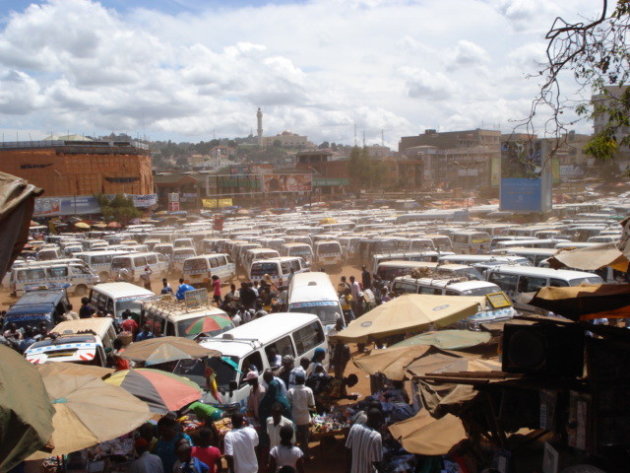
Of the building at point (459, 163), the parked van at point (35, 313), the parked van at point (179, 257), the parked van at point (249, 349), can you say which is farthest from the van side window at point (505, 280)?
the building at point (459, 163)

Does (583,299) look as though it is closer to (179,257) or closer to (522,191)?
(179,257)

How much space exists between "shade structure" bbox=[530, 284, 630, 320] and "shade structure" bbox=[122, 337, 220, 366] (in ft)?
16.4

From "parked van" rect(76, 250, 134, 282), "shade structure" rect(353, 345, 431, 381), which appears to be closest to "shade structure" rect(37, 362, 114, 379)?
"shade structure" rect(353, 345, 431, 381)

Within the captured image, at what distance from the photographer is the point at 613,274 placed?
50.9ft

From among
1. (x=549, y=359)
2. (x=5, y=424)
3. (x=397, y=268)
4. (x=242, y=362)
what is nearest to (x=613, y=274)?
(x=397, y=268)

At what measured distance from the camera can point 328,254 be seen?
27875 millimetres

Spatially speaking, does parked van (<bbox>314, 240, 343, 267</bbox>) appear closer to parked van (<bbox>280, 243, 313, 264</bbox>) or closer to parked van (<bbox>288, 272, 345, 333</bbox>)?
parked van (<bbox>280, 243, 313, 264</bbox>)

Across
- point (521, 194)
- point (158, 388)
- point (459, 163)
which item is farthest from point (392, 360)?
point (459, 163)

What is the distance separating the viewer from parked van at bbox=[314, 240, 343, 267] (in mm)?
27797

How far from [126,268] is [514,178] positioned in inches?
1193

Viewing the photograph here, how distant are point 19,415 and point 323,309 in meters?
10.4

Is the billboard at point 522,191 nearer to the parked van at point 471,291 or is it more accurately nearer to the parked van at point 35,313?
the parked van at point 471,291

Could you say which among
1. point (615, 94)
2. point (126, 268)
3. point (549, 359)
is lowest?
point (126, 268)

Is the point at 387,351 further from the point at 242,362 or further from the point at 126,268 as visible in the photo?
the point at 126,268
